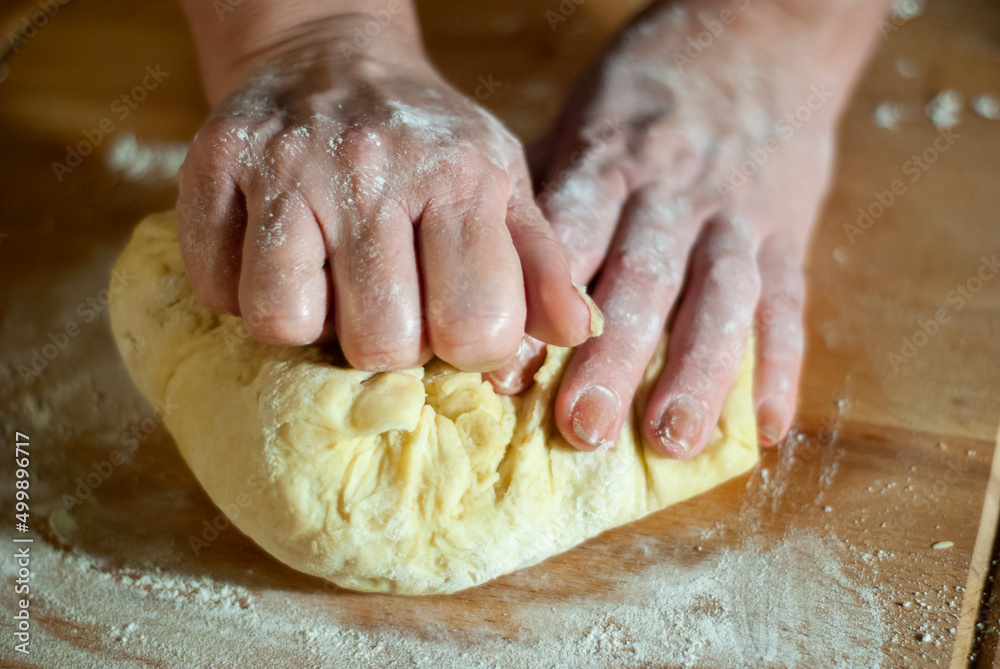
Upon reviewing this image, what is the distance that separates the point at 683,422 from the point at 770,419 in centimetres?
A: 28

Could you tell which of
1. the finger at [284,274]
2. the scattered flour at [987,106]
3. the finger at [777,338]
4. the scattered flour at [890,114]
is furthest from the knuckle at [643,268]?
the scattered flour at [987,106]

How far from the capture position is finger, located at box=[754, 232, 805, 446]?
5.27ft

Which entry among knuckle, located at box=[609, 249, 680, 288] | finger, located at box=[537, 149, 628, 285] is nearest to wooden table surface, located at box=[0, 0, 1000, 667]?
knuckle, located at box=[609, 249, 680, 288]

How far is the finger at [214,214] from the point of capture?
4.08ft

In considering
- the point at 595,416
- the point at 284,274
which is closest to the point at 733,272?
the point at 595,416

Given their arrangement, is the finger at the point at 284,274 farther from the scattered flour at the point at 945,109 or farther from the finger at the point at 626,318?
the scattered flour at the point at 945,109

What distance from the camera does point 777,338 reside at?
1.70m

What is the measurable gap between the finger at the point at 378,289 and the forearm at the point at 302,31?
1.49ft

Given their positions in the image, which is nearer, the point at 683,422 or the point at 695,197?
the point at 683,422

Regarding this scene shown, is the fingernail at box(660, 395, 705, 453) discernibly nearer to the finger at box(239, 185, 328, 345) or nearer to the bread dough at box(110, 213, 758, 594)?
the bread dough at box(110, 213, 758, 594)

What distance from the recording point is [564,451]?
1.37 metres

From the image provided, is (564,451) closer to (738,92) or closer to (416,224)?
(416,224)

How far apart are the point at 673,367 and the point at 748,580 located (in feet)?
1.38

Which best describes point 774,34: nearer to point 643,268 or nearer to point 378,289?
point 643,268
